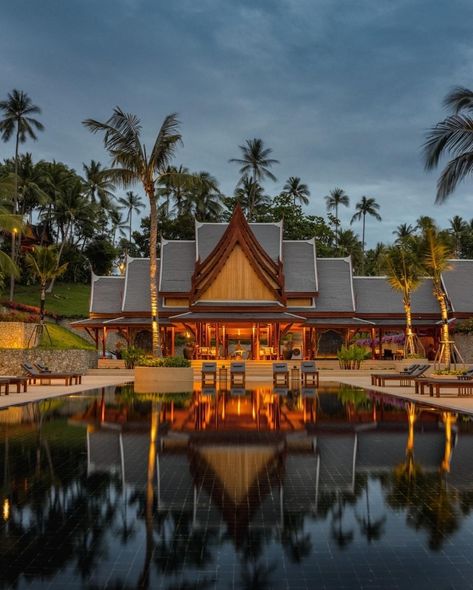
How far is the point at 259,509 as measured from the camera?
5281mm

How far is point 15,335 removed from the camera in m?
30.8

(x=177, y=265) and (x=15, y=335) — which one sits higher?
(x=177, y=265)

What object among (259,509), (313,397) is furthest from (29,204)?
(259,509)

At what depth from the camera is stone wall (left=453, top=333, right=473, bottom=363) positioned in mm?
34312

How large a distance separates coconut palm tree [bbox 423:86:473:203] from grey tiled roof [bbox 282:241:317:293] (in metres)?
23.1

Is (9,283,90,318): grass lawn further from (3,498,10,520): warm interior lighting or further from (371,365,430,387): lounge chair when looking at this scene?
(3,498,10,520): warm interior lighting

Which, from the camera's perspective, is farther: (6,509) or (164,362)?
(164,362)

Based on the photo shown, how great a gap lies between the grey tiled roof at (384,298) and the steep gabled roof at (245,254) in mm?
6204

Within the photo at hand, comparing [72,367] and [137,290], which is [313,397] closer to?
[72,367]

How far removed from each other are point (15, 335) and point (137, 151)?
14.1 meters

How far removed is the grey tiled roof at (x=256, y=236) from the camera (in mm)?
39369

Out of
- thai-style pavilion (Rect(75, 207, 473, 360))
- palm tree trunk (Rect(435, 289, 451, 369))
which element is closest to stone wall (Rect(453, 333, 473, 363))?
thai-style pavilion (Rect(75, 207, 473, 360))

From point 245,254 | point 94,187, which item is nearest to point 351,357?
point 245,254

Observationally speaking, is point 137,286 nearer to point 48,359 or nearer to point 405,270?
point 48,359
